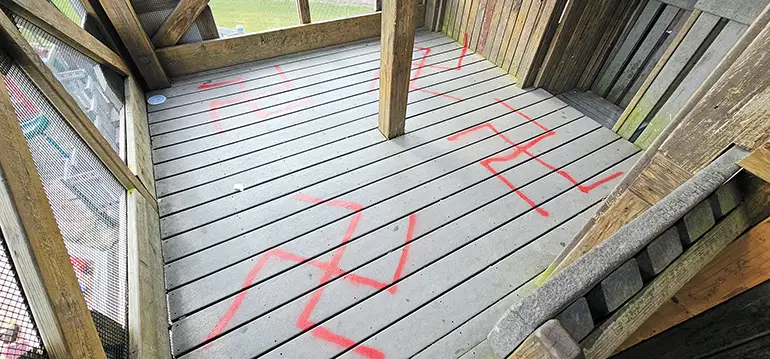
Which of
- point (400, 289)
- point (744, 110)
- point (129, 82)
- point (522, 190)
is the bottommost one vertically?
point (400, 289)

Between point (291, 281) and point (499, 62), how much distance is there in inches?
97.5

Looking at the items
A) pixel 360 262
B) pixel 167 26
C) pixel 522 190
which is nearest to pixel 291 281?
pixel 360 262

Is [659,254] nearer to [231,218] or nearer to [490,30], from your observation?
[231,218]

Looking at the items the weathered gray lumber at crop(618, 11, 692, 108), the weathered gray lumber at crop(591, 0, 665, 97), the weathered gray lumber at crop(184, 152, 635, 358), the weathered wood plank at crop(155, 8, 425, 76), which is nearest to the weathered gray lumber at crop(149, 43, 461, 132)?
the weathered wood plank at crop(155, 8, 425, 76)

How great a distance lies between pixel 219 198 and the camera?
184 centimetres

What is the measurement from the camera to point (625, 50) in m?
2.59

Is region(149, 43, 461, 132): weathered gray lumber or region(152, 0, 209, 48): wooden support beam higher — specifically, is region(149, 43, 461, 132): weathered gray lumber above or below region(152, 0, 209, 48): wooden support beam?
below

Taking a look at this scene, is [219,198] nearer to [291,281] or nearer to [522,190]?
[291,281]

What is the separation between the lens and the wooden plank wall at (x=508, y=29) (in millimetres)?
2357

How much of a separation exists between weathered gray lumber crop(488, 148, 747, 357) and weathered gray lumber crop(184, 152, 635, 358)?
0.94 meters

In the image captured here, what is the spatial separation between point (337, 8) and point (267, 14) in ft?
2.02

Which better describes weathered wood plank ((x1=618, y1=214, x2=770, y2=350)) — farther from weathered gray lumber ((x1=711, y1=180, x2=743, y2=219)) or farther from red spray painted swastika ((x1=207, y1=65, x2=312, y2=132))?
red spray painted swastika ((x1=207, y1=65, x2=312, y2=132))

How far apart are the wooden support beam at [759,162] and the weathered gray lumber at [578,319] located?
20.5 inches

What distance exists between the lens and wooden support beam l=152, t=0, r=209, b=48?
2355 millimetres
